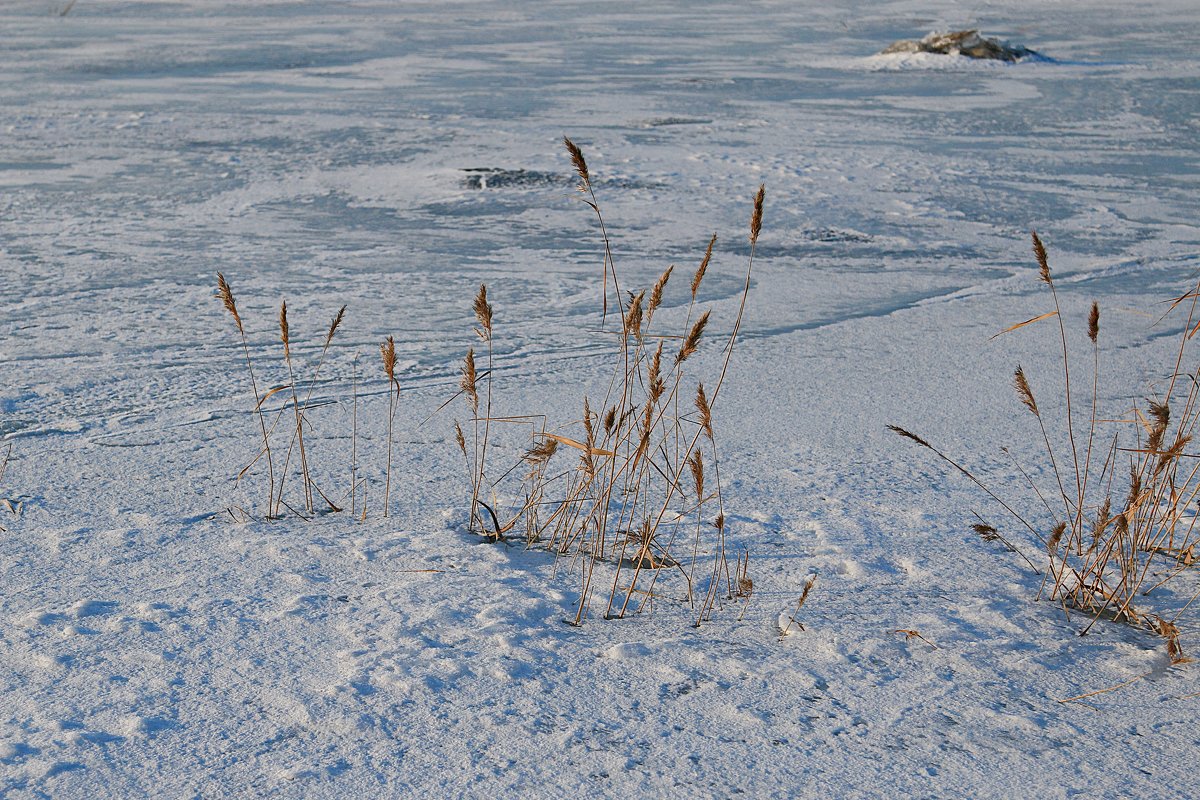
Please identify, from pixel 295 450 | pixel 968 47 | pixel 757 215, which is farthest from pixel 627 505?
pixel 968 47

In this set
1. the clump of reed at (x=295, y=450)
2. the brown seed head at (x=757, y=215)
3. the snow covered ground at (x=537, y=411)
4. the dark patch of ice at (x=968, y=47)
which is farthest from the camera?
the dark patch of ice at (x=968, y=47)

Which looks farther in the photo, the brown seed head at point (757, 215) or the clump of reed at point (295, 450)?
the clump of reed at point (295, 450)

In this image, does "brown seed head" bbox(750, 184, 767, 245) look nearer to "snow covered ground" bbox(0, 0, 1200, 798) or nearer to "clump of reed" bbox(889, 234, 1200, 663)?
"clump of reed" bbox(889, 234, 1200, 663)

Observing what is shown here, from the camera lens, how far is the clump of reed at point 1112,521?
6.64 feet

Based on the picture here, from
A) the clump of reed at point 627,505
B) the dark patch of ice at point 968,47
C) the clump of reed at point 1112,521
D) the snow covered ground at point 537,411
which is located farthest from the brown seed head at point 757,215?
the dark patch of ice at point 968,47

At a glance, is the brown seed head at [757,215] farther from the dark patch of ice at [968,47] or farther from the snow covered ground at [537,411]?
the dark patch of ice at [968,47]

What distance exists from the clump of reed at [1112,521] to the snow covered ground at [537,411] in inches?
3.2

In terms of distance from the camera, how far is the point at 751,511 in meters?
2.63

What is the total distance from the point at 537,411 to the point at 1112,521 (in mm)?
1641

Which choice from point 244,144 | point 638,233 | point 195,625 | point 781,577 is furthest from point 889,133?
point 195,625

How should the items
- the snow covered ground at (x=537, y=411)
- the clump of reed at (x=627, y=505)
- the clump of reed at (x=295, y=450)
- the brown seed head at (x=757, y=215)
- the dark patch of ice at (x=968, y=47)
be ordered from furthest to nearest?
the dark patch of ice at (x=968, y=47), the clump of reed at (x=295, y=450), the clump of reed at (x=627, y=505), the brown seed head at (x=757, y=215), the snow covered ground at (x=537, y=411)

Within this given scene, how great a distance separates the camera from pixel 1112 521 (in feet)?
7.20

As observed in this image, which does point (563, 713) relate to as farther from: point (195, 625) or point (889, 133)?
point (889, 133)

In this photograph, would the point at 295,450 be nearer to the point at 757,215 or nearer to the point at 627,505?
the point at 627,505
